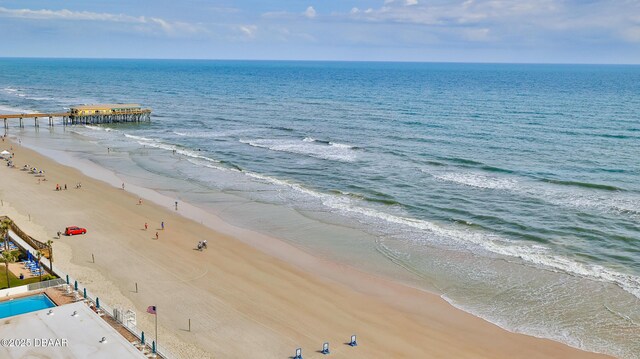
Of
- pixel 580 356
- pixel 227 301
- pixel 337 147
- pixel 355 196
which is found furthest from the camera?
pixel 337 147

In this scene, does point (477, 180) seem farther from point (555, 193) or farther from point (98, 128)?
point (98, 128)

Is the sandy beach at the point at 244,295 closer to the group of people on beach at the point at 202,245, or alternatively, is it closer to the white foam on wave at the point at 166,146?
the group of people on beach at the point at 202,245

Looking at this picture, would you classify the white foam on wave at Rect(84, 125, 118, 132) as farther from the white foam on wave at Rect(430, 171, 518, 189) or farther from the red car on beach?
the white foam on wave at Rect(430, 171, 518, 189)

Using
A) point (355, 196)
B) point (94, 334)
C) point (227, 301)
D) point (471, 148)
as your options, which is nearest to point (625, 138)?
point (471, 148)

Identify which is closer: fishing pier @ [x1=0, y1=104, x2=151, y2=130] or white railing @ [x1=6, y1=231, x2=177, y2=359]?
white railing @ [x1=6, y1=231, x2=177, y2=359]

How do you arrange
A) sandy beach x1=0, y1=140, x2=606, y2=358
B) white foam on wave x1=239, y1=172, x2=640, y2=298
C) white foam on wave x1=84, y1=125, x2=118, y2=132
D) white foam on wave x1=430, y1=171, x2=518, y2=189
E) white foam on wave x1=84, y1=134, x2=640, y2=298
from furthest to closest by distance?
white foam on wave x1=84, y1=125, x2=118, y2=132
white foam on wave x1=430, y1=171, x2=518, y2=189
white foam on wave x1=84, y1=134, x2=640, y2=298
white foam on wave x1=239, y1=172, x2=640, y2=298
sandy beach x1=0, y1=140, x2=606, y2=358

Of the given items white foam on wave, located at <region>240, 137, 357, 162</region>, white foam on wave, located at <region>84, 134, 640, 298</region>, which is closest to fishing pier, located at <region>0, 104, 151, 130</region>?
white foam on wave, located at <region>240, 137, 357, 162</region>

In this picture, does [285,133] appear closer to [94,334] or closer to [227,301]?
[227,301]
